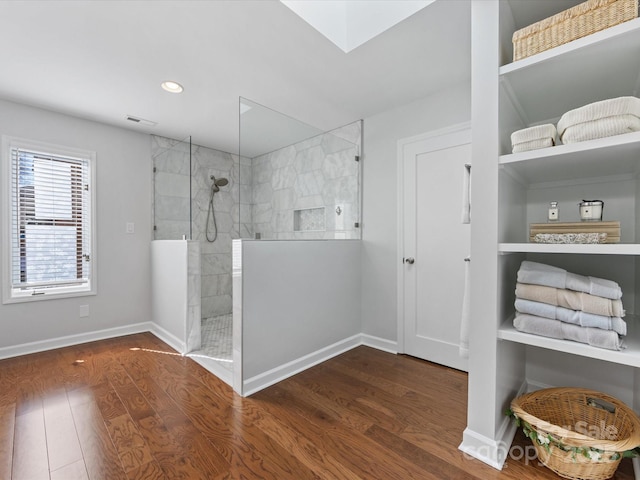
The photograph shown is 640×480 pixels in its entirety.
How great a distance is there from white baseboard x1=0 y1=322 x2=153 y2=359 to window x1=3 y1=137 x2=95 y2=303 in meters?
0.43

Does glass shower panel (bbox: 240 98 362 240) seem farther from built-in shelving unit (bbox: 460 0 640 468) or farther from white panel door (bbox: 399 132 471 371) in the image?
built-in shelving unit (bbox: 460 0 640 468)

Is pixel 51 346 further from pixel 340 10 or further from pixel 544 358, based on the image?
pixel 544 358

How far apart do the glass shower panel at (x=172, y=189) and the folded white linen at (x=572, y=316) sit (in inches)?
107

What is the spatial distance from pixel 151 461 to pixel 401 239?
2.29 m

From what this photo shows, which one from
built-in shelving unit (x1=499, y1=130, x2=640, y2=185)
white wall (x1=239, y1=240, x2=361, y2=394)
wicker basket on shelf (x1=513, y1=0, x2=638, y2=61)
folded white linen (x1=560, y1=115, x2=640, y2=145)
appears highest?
wicker basket on shelf (x1=513, y1=0, x2=638, y2=61)

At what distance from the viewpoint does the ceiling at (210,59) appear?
1.64 m

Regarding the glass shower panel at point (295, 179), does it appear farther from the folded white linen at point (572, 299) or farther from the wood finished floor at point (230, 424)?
the folded white linen at point (572, 299)

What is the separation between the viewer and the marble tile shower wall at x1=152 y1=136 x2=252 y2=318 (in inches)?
106

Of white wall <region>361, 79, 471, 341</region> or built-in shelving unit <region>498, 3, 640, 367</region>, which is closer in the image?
built-in shelving unit <region>498, 3, 640, 367</region>

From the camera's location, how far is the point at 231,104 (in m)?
2.68

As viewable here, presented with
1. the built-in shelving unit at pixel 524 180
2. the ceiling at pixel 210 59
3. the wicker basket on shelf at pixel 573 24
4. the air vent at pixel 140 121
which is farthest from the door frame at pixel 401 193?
the air vent at pixel 140 121

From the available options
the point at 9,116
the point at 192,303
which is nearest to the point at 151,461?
the point at 192,303

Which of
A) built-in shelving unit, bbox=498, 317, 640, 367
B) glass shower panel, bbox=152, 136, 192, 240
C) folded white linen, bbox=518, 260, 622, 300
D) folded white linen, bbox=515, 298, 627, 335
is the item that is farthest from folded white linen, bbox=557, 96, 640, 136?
glass shower panel, bbox=152, 136, 192, 240

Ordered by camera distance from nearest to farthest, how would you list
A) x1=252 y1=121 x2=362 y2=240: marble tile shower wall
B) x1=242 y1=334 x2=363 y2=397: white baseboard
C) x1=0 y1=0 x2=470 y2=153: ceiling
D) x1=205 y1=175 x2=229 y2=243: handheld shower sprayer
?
x1=0 y1=0 x2=470 y2=153: ceiling < x1=242 y1=334 x2=363 y2=397: white baseboard < x1=252 y1=121 x2=362 y2=240: marble tile shower wall < x1=205 y1=175 x2=229 y2=243: handheld shower sprayer
